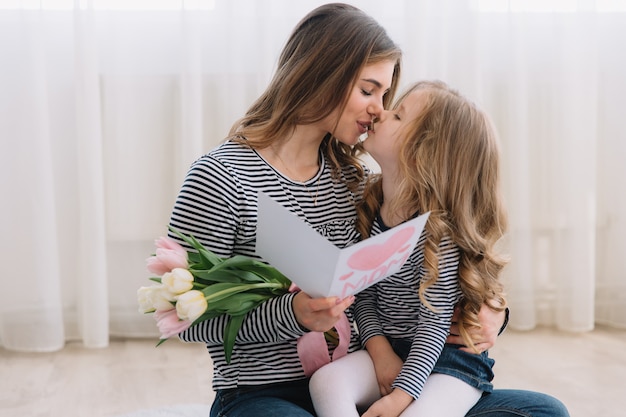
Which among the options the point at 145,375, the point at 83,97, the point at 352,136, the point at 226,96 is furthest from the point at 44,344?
the point at 352,136

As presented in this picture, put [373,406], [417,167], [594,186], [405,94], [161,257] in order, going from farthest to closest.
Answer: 1. [594,186]
2. [405,94]
3. [417,167]
4. [373,406]
5. [161,257]

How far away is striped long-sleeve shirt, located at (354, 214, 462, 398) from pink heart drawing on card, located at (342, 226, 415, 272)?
9.8 inches

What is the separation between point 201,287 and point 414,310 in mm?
439

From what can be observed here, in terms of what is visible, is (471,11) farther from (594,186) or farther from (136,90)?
(136,90)

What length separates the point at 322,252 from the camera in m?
1.17

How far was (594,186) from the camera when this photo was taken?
3.06 m

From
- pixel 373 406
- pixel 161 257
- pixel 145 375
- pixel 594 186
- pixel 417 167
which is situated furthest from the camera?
pixel 594 186

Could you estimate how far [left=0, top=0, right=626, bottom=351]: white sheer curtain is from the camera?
9.21ft

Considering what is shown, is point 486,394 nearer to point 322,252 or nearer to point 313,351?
point 313,351

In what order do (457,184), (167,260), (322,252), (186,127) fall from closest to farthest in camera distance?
1. (322,252)
2. (167,260)
3. (457,184)
4. (186,127)

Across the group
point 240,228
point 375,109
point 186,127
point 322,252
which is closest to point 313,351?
point 240,228

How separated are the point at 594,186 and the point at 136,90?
1654 millimetres

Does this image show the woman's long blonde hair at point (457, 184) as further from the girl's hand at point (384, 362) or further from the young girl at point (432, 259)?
the girl's hand at point (384, 362)

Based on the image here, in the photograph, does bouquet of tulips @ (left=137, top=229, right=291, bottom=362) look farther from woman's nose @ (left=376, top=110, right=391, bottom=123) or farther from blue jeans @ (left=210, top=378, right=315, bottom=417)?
woman's nose @ (left=376, top=110, right=391, bottom=123)
